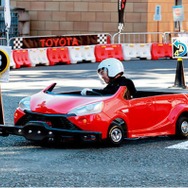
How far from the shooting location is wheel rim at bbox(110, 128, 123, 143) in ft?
37.5

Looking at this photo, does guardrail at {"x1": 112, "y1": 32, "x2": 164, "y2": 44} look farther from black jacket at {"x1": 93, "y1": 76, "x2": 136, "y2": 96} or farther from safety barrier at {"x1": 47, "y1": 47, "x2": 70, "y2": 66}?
black jacket at {"x1": 93, "y1": 76, "x2": 136, "y2": 96}

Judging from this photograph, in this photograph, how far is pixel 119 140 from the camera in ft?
37.7

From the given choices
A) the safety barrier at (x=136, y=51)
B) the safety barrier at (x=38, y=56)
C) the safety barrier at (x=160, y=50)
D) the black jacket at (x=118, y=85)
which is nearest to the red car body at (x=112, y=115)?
the black jacket at (x=118, y=85)

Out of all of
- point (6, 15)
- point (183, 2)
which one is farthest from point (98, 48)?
point (183, 2)

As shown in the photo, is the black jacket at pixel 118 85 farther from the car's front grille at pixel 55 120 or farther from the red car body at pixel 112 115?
the car's front grille at pixel 55 120

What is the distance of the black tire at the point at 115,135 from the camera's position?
11.4 meters

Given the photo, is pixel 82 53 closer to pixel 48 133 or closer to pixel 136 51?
pixel 136 51

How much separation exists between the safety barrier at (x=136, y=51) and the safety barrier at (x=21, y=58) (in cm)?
437

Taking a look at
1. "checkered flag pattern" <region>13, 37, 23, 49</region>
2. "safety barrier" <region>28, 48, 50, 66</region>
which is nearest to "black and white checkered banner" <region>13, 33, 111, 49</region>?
"checkered flag pattern" <region>13, 37, 23, 49</region>

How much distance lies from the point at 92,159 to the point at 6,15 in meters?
20.5

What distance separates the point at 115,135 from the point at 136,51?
870 inches

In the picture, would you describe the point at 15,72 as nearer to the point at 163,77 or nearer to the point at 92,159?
the point at 163,77

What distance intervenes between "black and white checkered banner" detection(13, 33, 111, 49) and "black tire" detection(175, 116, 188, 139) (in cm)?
2008

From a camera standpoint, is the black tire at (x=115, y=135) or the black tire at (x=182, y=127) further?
the black tire at (x=182, y=127)
